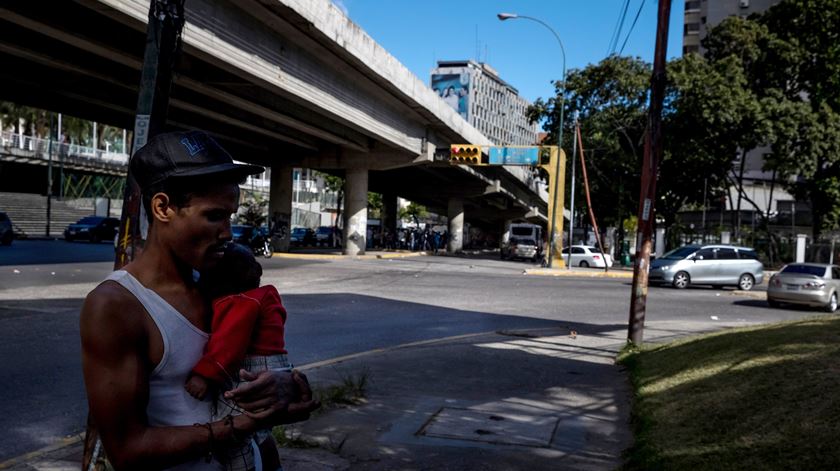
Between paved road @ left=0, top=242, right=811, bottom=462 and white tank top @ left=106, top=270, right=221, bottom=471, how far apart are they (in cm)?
433

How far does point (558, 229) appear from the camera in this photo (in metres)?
38.3

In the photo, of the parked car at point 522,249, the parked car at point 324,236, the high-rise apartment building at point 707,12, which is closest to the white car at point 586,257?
the parked car at point 522,249

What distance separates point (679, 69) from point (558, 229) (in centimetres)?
1280

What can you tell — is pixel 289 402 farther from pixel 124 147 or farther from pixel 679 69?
pixel 124 147

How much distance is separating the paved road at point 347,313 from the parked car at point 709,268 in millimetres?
1447

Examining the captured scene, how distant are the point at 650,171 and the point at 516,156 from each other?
88.2ft

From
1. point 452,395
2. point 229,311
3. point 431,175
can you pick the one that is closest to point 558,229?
point 431,175

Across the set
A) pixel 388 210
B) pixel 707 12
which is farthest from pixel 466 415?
pixel 707 12

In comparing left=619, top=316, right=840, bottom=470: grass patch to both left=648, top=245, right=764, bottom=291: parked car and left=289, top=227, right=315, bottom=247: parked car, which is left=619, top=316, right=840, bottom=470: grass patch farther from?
left=289, top=227, right=315, bottom=247: parked car

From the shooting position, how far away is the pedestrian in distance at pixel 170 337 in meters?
1.87

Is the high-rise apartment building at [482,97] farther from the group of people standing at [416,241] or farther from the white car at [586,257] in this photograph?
the white car at [586,257]

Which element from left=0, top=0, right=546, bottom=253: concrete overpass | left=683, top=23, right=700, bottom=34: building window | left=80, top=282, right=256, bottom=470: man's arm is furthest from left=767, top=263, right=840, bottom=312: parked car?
left=683, top=23, right=700, bottom=34: building window

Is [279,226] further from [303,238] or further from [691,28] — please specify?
[691,28]

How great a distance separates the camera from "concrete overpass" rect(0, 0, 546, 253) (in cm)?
1808
